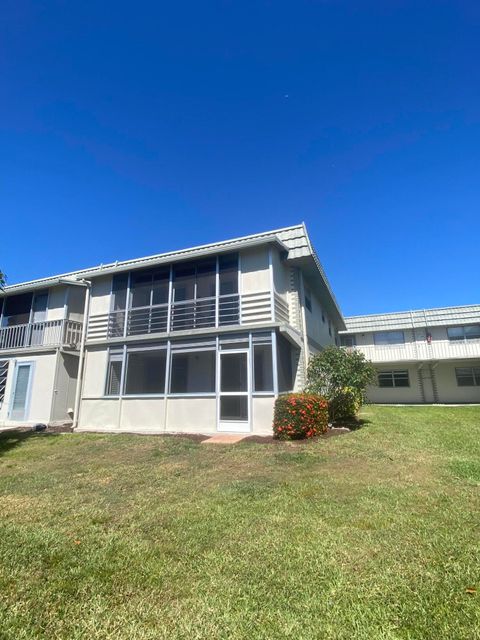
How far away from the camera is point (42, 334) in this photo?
48.1 feet

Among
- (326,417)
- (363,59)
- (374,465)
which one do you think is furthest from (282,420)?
(363,59)

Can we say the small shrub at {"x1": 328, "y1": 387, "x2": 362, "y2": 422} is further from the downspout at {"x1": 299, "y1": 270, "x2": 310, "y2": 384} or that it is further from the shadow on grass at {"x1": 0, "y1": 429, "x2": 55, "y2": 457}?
the shadow on grass at {"x1": 0, "y1": 429, "x2": 55, "y2": 457}

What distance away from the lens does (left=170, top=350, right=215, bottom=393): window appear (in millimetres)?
14922

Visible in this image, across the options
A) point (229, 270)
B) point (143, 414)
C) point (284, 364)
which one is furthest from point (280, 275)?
point (143, 414)

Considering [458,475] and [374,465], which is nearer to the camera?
[458,475]

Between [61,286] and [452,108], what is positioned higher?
[452,108]

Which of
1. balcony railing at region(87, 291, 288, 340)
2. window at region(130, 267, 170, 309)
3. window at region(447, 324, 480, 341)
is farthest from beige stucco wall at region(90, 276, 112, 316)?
window at region(447, 324, 480, 341)

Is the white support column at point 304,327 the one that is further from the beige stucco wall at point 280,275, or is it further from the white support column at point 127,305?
the white support column at point 127,305

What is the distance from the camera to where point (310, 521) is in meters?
3.83

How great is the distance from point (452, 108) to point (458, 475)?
11376 millimetres

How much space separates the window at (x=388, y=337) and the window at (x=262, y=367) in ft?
60.7

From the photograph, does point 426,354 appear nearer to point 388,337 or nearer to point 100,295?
point 388,337

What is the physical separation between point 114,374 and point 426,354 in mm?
21958

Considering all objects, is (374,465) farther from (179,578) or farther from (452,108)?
(452,108)
